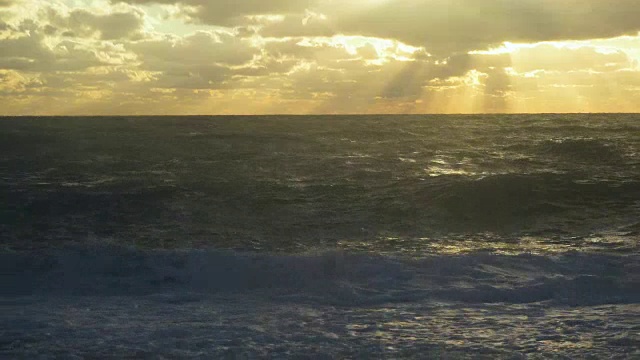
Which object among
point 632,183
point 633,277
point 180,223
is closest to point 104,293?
point 180,223

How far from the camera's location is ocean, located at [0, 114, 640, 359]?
9.52 metres

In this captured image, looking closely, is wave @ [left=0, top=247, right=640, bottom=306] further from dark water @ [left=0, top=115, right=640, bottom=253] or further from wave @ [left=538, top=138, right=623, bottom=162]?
wave @ [left=538, top=138, right=623, bottom=162]

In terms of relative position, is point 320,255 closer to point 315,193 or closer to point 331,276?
point 331,276

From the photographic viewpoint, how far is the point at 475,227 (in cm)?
1922

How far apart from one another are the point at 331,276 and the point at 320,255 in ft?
5.29

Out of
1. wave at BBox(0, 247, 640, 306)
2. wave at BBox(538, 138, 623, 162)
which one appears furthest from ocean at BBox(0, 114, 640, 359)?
wave at BBox(538, 138, 623, 162)

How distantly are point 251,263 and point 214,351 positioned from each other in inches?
234

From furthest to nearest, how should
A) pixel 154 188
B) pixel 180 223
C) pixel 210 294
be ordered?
pixel 154 188 → pixel 180 223 → pixel 210 294

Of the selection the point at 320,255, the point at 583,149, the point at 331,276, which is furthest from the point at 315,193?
the point at 583,149

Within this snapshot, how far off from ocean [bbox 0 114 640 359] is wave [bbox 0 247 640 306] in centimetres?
7

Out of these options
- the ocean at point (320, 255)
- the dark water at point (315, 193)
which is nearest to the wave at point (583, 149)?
the dark water at point (315, 193)

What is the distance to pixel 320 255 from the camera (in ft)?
50.4

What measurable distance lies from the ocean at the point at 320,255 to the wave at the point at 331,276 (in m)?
0.07

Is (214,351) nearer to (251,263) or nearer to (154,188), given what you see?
(251,263)
